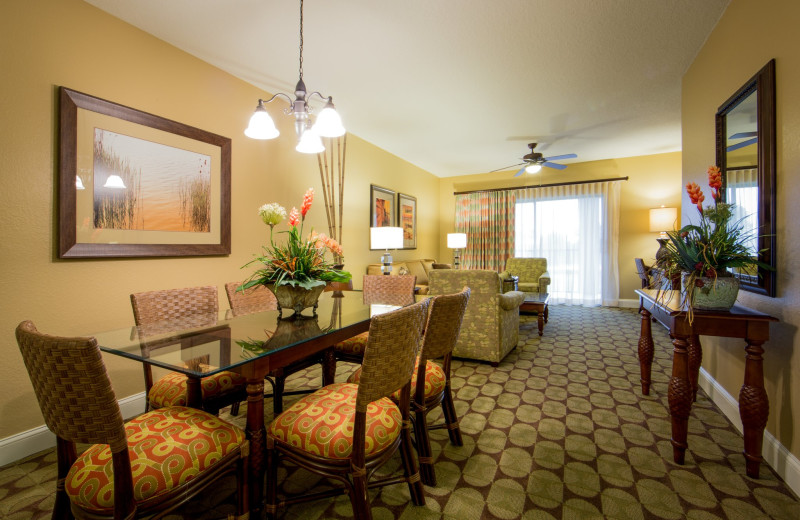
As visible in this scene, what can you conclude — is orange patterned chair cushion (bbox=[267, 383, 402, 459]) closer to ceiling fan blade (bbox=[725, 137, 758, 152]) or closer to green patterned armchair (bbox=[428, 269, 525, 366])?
green patterned armchair (bbox=[428, 269, 525, 366])

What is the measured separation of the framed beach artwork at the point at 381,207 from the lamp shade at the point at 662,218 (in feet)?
13.8

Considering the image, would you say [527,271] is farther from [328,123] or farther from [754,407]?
[328,123]

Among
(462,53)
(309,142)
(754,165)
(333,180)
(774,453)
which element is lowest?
(774,453)

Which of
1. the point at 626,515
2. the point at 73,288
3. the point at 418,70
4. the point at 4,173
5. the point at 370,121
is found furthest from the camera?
the point at 370,121

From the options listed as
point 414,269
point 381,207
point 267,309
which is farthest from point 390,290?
point 414,269

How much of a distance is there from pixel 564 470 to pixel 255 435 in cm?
149

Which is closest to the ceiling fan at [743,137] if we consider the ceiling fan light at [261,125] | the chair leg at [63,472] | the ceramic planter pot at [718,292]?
the ceramic planter pot at [718,292]

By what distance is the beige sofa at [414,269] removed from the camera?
16.4 ft

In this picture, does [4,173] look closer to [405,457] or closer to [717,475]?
[405,457]

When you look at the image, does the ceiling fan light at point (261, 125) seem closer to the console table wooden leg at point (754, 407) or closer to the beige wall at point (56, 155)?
the beige wall at point (56, 155)

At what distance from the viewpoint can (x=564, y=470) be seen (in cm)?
173

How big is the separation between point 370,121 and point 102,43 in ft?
8.41

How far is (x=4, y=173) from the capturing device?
183 centimetres

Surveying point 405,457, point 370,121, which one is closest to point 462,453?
point 405,457
